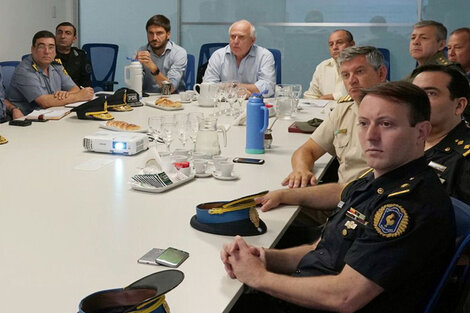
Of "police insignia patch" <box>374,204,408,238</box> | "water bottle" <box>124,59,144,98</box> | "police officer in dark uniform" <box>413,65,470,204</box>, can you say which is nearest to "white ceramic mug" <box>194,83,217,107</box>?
"water bottle" <box>124,59,144,98</box>

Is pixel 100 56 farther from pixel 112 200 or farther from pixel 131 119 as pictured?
pixel 112 200

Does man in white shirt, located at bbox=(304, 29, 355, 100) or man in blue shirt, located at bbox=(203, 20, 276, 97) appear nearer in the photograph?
man in blue shirt, located at bbox=(203, 20, 276, 97)

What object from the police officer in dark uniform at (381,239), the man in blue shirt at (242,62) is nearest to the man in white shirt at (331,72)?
the man in blue shirt at (242,62)

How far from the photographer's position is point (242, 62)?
5.02 m

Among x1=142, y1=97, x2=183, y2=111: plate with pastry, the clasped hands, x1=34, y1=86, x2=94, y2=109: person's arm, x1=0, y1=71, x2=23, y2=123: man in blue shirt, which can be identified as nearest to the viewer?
the clasped hands

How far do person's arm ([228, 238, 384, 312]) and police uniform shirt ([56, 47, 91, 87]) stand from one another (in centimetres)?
463

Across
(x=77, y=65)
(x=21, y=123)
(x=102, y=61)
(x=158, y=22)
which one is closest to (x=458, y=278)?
(x=21, y=123)

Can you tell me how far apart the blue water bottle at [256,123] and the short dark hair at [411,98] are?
118 centimetres

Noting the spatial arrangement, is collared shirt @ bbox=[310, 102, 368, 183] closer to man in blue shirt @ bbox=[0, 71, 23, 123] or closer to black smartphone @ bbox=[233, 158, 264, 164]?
black smartphone @ bbox=[233, 158, 264, 164]

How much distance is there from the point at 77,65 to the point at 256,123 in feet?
11.6

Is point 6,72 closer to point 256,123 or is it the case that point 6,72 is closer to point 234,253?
point 256,123

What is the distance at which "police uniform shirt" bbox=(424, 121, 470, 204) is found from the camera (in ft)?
7.48

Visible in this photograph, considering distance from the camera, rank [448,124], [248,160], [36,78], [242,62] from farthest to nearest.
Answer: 1. [242,62]
2. [36,78]
3. [248,160]
4. [448,124]

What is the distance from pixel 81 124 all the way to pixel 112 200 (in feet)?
4.95
